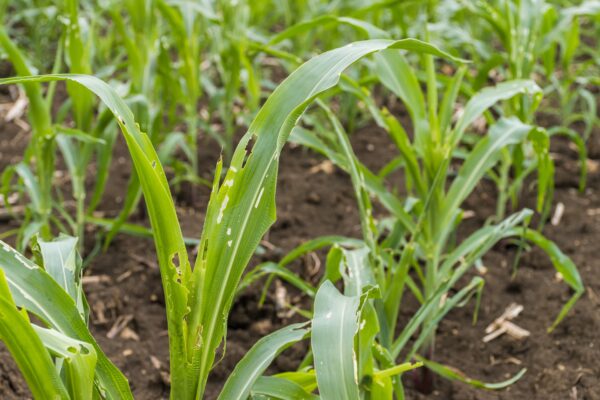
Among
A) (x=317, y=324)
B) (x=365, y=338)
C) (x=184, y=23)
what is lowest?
(x=365, y=338)

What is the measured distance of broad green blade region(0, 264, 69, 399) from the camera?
0.94 m

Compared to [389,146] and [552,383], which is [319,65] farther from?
[389,146]

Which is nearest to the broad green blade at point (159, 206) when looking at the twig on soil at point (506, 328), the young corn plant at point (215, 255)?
the young corn plant at point (215, 255)

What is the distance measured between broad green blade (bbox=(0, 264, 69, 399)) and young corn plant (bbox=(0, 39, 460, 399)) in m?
0.08

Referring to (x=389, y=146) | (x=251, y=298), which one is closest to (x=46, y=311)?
(x=251, y=298)

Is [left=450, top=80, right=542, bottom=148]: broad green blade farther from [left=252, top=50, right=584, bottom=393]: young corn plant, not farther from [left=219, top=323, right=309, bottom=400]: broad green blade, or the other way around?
[left=219, top=323, right=309, bottom=400]: broad green blade

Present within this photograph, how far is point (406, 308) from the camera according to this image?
208cm

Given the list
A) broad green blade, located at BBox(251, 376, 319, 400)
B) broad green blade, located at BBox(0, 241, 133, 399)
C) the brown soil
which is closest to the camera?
broad green blade, located at BBox(0, 241, 133, 399)

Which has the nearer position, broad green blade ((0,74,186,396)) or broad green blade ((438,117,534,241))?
broad green blade ((0,74,186,396))

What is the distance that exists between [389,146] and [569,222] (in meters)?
0.81

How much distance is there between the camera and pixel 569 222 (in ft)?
8.15

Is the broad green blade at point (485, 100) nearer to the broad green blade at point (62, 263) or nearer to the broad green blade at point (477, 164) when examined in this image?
the broad green blade at point (477, 164)

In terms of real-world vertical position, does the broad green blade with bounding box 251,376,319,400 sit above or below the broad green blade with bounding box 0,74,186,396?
below

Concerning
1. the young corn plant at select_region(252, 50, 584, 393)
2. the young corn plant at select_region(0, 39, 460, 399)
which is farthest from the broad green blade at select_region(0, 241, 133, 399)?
the young corn plant at select_region(252, 50, 584, 393)
